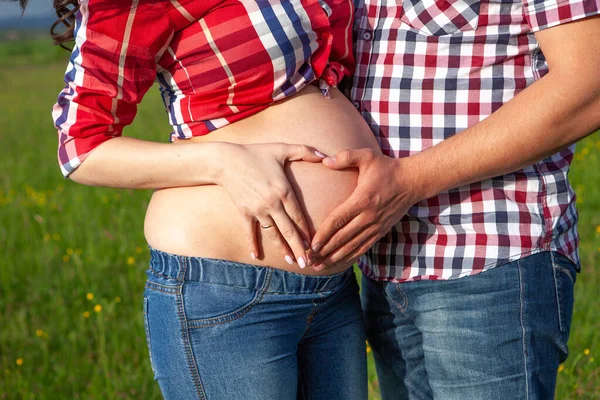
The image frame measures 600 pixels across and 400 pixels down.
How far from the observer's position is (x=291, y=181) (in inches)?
56.5

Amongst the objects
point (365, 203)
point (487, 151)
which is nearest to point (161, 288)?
point (365, 203)

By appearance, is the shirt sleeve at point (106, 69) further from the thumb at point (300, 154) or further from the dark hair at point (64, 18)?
the thumb at point (300, 154)

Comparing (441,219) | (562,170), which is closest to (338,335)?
(441,219)

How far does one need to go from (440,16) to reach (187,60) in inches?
20.1

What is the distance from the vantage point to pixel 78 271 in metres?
3.96

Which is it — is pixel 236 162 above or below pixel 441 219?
above

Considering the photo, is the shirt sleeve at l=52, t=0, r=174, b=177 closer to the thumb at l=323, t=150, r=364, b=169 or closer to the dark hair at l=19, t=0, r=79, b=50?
the dark hair at l=19, t=0, r=79, b=50

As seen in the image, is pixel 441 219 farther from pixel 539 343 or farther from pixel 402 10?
pixel 402 10

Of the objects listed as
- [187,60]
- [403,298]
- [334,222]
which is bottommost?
[403,298]

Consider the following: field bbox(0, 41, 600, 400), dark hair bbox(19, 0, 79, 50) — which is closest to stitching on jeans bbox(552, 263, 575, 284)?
dark hair bbox(19, 0, 79, 50)

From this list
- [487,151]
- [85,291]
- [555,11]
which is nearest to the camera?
[555,11]

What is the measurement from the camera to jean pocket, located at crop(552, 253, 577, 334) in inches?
57.7

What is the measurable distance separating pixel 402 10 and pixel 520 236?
0.52m

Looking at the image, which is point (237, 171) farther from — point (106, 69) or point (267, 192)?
point (106, 69)
